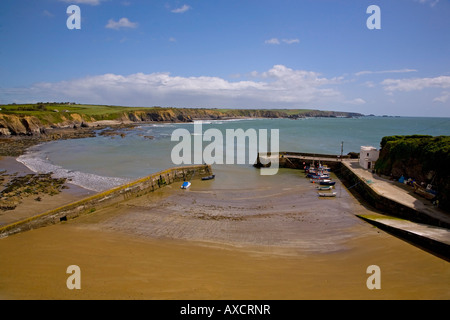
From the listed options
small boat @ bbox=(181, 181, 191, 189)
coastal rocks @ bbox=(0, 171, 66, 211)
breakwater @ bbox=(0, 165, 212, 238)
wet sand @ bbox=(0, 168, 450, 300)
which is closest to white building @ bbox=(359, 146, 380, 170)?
wet sand @ bbox=(0, 168, 450, 300)

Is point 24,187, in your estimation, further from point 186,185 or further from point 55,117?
point 55,117

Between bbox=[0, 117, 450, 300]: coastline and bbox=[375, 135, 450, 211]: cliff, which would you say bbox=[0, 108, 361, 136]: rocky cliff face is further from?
bbox=[375, 135, 450, 211]: cliff

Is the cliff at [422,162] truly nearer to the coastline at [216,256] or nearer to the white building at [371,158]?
the white building at [371,158]

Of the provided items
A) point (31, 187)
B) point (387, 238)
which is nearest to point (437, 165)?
point (387, 238)

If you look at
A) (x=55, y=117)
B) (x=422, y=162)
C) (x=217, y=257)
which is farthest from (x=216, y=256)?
(x=55, y=117)
